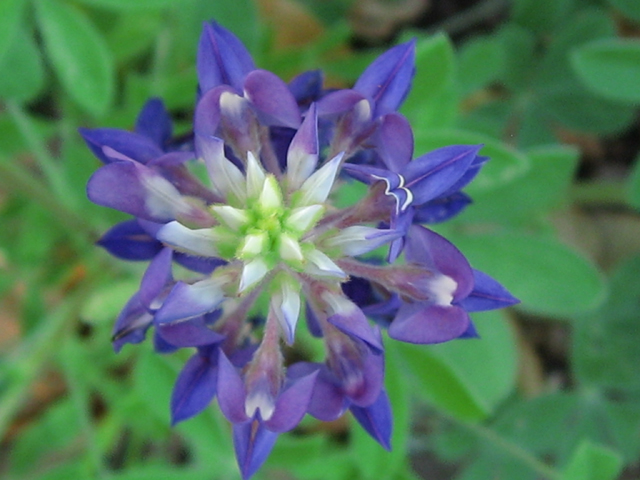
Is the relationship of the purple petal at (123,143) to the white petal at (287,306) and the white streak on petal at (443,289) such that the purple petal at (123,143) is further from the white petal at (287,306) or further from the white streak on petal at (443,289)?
the white streak on petal at (443,289)

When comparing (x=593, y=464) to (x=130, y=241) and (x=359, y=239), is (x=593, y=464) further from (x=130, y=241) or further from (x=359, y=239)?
(x=130, y=241)

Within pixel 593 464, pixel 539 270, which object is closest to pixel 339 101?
pixel 539 270

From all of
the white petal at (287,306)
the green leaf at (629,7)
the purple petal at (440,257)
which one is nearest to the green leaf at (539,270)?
the green leaf at (629,7)

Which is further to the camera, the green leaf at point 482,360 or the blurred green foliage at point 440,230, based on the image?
the green leaf at point 482,360

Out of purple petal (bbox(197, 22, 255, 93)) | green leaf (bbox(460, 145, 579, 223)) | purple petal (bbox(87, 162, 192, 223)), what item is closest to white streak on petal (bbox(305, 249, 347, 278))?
purple petal (bbox(87, 162, 192, 223))

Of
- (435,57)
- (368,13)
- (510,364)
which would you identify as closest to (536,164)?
(435,57)

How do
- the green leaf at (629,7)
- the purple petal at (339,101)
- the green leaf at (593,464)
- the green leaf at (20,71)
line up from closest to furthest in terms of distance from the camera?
1. the purple petal at (339,101)
2. the green leaf at (20,71)
3. the green leaf at (593,464)
4. the green leaf at (629,7)

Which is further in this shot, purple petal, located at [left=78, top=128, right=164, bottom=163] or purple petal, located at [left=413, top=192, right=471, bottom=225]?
purple petal, located at [left=413, top=192, right=471, bottom=225]

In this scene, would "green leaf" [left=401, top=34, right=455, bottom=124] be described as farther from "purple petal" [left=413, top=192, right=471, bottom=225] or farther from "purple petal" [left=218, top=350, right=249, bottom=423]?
"purple petal" [left=218, top=350, right=249, bottom=423]
